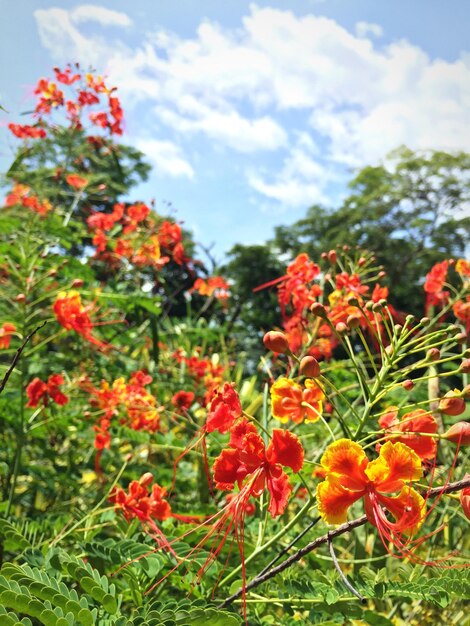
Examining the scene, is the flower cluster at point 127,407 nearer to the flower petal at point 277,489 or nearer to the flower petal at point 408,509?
the flower petal at point 277,489

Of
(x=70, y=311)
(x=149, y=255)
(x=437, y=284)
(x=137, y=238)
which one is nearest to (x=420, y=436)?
(x=70, y=311)

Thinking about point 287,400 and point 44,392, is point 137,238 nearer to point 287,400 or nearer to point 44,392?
point 44,392

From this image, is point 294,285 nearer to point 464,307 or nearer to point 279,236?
point 464,307

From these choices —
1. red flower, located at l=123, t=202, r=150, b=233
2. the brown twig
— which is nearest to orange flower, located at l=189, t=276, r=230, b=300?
→ red flower, located at l=123, t=202, r=150, b=233

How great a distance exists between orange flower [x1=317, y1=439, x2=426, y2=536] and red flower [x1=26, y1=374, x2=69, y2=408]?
4.52 ft

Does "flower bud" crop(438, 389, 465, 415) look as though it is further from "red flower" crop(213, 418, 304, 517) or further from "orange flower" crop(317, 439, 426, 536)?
"red flower" crop(213, 418, 304, 517)

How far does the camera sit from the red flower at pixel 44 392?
6.22 ft

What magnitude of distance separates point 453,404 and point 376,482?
188 millimetres

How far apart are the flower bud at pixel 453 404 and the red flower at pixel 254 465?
265mm

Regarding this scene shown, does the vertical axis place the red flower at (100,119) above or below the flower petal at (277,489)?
above

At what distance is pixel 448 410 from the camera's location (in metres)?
0.86

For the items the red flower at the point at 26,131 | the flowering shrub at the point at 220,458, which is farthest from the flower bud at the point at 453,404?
the red flower at the point at 26,131

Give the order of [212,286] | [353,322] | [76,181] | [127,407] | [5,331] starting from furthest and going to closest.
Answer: [212,286], [76,181], [127,407], [5,331], [353,322]

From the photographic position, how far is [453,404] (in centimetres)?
86
